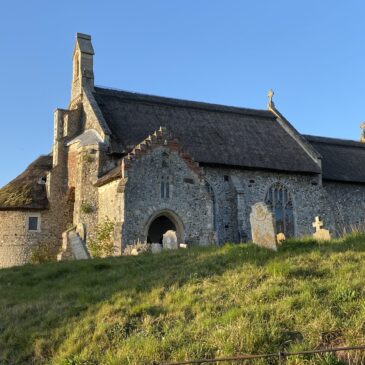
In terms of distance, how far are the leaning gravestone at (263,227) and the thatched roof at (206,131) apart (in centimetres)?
1410

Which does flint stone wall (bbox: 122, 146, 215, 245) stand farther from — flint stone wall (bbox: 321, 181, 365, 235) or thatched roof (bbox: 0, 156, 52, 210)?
flint stone wall (bbox: 321, 181, 365, 235)

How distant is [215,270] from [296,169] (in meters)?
19.8

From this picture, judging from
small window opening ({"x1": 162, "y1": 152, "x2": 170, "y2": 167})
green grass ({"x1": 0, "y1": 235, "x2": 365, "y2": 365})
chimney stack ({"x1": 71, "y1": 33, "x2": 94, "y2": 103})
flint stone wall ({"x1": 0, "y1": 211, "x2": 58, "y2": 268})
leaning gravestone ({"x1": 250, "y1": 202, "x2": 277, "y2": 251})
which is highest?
chimney stack ({"x1": 71, "y1": 33, "x2": 94, "y2": 103})

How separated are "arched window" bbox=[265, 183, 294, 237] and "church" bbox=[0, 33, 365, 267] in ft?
0.19

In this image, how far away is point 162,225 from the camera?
2498 cm

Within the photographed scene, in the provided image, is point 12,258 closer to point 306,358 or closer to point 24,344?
point 24,344

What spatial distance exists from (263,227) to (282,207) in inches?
682

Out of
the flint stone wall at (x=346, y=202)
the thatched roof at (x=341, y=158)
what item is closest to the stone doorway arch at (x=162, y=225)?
the flint stone wall at (x=346, y=202)

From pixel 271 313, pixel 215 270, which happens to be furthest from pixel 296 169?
pixel 271 313

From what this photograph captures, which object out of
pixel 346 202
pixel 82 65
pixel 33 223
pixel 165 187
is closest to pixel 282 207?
pixel 346 202

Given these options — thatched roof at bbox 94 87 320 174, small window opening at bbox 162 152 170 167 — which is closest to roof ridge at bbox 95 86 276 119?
thatched roof at bbox 94 87 320 174

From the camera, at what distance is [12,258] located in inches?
995

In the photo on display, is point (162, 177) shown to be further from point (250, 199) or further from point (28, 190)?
point (28, 190)

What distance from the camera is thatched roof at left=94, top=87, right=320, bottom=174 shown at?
27891 millimetres
